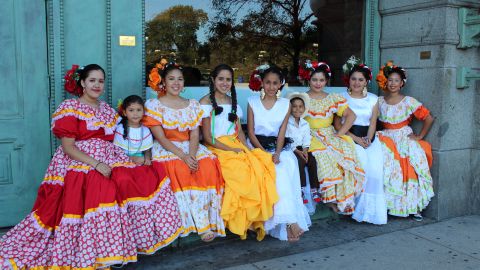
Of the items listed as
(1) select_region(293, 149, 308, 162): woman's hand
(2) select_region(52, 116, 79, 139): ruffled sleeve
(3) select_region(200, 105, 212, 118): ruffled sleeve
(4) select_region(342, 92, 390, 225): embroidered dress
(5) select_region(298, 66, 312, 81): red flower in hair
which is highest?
(5) select_region(298, 66, 312, 81): red flower in hair

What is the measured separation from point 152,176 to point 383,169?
265 cm

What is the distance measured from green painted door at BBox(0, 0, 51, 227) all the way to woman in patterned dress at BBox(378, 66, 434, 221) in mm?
3665

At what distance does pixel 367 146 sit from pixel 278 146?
45.5 inches

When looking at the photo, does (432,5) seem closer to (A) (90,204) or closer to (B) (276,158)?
(B) (276,158)

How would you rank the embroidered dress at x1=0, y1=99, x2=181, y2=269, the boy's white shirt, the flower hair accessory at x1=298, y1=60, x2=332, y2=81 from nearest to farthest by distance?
the embroidered dress at x1=0, y1=99, x2=181, y2=269 → the boy's white shirt → the flower hair accessory at x1=298, y1=60, x2=332, y2=81

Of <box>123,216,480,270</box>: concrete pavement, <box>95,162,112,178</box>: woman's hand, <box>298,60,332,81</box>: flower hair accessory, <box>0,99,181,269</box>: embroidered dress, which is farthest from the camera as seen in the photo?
<box>298,60,332,81</box>: flower hair accessory

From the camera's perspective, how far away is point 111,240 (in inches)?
140

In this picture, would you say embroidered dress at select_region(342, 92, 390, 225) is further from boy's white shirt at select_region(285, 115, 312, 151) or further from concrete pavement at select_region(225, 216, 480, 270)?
boy's white shirt at select_region(285, 115, 312, 151)

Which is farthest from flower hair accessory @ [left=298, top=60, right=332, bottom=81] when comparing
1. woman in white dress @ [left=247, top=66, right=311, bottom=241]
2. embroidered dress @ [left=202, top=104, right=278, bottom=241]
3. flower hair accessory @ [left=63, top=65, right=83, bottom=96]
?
flower hair accessory @ [left=63, top=65, right=83, bottom=96]

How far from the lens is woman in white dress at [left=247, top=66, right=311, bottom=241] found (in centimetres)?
434

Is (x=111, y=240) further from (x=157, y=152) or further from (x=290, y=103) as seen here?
(x=290, y=103)

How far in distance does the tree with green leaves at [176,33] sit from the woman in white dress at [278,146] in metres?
0.78

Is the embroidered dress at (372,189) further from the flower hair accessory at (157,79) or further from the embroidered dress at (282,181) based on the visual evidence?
the flower hair accessory at (157,79)

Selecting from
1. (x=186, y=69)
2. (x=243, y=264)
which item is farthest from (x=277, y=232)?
(x=186, y=69)
